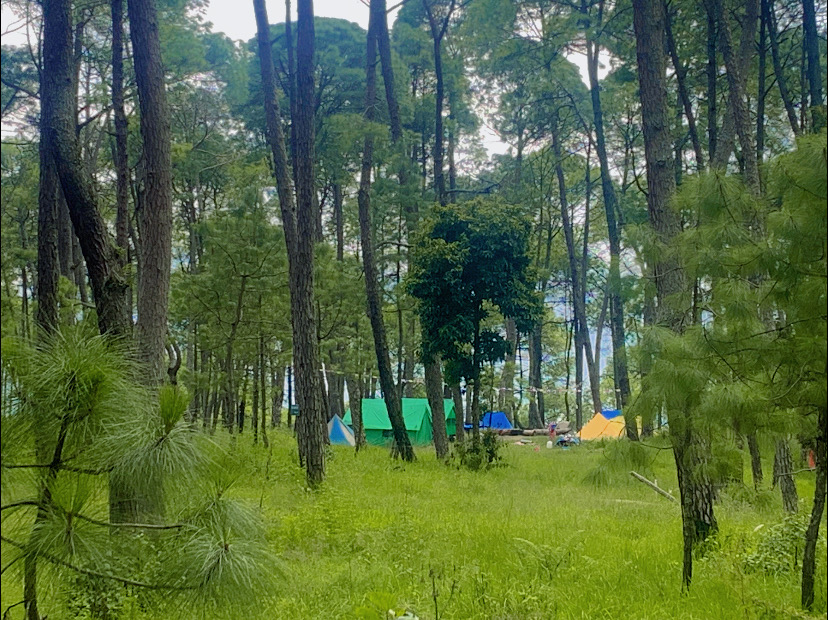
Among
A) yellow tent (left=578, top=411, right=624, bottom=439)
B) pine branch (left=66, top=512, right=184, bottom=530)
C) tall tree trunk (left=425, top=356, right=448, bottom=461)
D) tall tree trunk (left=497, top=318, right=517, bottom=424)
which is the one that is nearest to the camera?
pine branch (left=66, top=512, right=184, bottom=530)

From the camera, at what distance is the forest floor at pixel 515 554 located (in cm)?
347

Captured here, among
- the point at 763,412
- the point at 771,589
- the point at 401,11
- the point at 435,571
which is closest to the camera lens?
the point at 763,412

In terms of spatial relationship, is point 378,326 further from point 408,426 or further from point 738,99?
point 408,426

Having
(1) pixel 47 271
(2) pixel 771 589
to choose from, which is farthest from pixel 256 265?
(2) pixel 771 589

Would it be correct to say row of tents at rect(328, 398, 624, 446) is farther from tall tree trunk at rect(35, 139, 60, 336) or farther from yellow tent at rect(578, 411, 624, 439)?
tall tree trunk at rect(35, 139, 60, 336)

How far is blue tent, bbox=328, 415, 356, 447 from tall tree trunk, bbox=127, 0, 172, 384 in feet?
46.7

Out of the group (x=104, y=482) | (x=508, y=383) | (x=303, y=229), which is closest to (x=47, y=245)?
(x=303, y=229)

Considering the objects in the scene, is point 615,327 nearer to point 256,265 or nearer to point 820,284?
point 256,265

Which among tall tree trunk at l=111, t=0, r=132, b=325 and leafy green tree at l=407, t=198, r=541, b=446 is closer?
tall tree trunk at l=111, t=0, r=132, b=325

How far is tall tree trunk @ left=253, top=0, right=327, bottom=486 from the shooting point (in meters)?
8.30

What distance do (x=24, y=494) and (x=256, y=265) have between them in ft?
33.6

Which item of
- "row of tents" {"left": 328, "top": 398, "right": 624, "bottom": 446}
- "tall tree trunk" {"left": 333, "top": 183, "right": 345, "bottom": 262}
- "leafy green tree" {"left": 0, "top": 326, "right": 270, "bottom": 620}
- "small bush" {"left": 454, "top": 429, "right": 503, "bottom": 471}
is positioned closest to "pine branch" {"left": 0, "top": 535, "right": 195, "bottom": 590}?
"leafy green tree" {"left": 0, "top": 326, "right": 270, "bottom": 620}

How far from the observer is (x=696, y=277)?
3779 mm

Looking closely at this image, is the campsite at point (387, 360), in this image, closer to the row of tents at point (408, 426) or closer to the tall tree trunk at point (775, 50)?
the tall tree trunk at point (775, 50)
